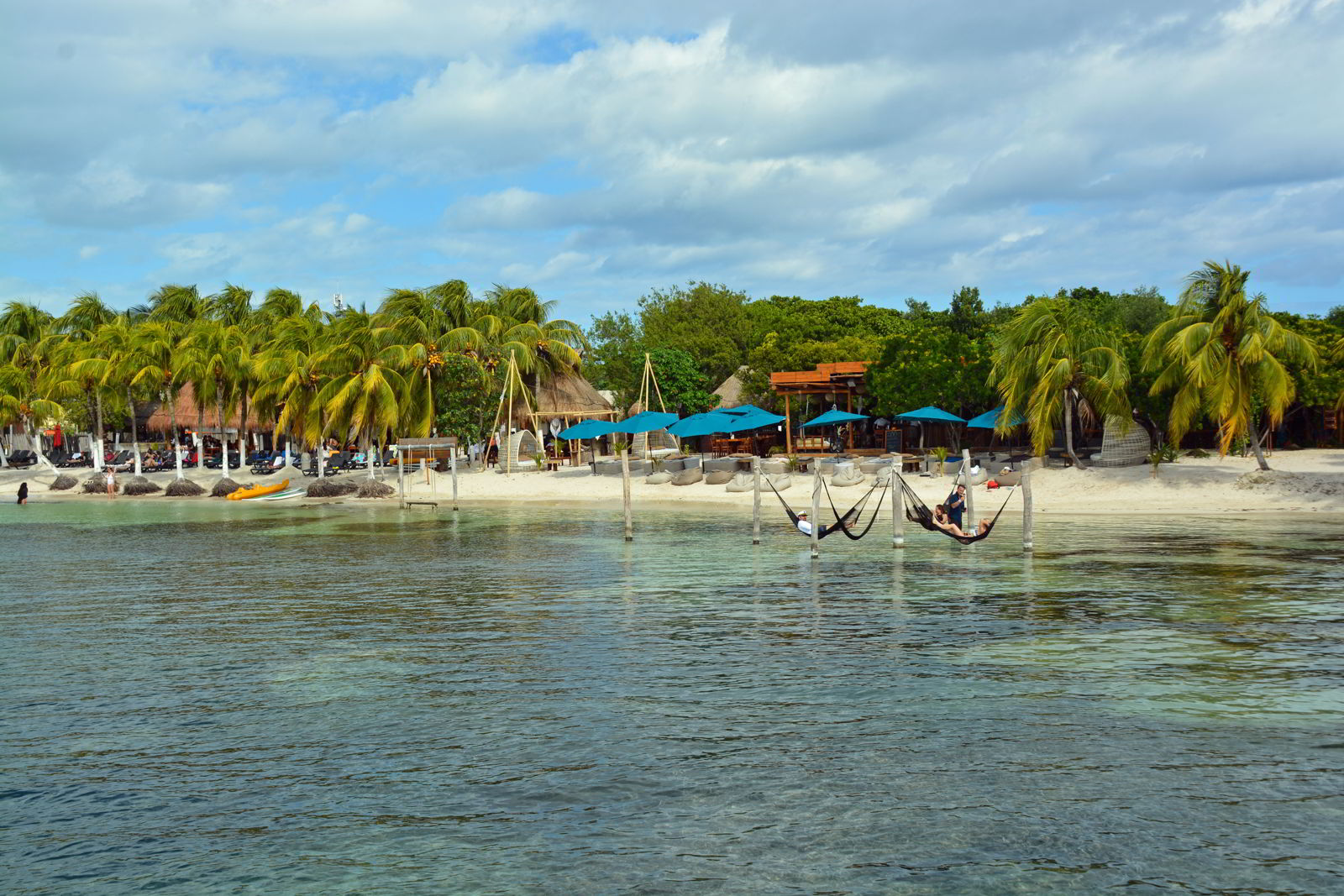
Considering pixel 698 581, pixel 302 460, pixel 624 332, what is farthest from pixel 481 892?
pixel 624 332

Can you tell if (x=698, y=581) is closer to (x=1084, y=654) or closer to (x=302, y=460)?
(x=1084, y=654)

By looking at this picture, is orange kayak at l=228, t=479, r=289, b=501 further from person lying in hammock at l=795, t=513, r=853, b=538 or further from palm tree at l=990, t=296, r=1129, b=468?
person lying in hammock at l=795, t=513, r=853, b=538

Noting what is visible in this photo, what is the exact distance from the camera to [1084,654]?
14008mm

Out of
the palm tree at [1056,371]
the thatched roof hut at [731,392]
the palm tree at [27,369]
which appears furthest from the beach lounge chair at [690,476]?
the palm tree at [27,369]

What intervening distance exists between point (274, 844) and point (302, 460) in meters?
48.8

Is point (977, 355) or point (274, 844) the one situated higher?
point (977, 355)

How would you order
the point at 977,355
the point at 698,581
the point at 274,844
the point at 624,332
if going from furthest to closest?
the point at 624,332 < the point at 977,355 < the point at 698,581 < the point at 274,844

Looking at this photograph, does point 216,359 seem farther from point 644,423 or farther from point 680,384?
→ point 680,384

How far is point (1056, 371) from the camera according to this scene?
33.8m

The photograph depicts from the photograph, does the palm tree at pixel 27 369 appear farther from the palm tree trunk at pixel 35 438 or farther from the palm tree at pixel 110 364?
the palm tree at pixel 110 364

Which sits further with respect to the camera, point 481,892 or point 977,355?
point 977,355

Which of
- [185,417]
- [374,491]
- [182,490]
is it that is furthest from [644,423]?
[185,417]

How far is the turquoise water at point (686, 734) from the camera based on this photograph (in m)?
7.78

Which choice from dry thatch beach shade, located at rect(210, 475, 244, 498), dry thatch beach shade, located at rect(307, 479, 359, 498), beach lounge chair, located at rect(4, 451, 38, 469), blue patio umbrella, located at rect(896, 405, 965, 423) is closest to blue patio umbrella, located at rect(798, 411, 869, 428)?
blue patio umbrella, located at rect(896, 405, 965, 423)
